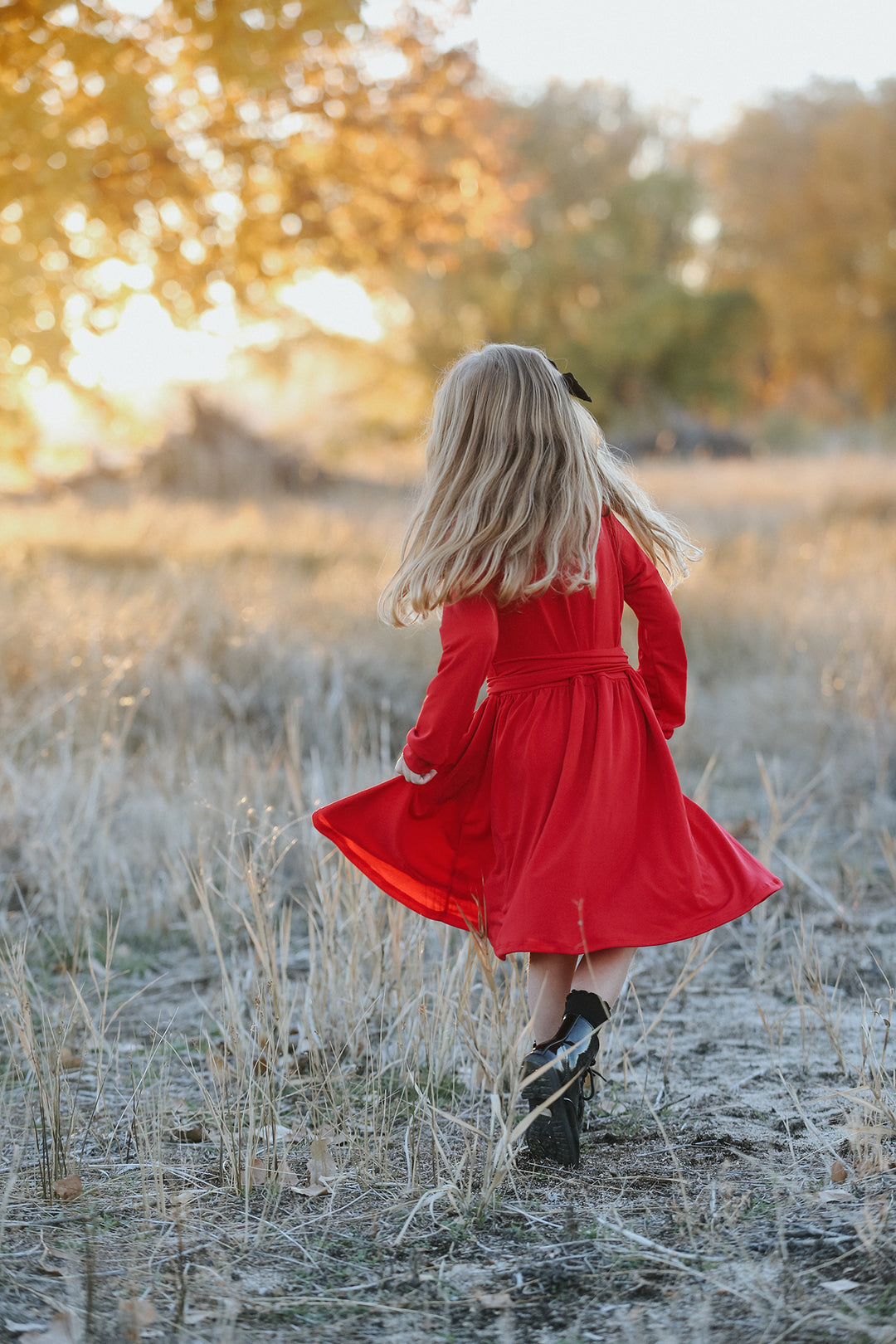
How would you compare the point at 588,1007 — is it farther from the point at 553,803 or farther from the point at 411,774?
the point at 411,774

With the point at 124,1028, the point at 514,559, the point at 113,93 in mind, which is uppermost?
the point at 113,93

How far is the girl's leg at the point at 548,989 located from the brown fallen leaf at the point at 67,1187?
873 mm

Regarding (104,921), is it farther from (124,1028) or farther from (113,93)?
(113,93)

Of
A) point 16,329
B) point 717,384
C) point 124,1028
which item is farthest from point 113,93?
point 717,384

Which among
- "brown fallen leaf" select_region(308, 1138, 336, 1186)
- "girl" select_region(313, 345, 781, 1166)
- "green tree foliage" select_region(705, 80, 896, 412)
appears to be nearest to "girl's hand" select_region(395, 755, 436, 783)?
"girl" select_region(313, 345, 781, 1166)

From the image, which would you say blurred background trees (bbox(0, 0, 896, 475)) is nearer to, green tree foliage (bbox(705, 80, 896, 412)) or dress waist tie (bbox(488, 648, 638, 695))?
dress waist tie (bbox(488, 648, 638, 695))

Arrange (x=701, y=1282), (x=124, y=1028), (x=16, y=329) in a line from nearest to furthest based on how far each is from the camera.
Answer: (x=701, y=1282)
(x=124, y=1028)
(x=16, y=329)

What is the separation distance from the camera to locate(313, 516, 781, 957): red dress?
223 cm

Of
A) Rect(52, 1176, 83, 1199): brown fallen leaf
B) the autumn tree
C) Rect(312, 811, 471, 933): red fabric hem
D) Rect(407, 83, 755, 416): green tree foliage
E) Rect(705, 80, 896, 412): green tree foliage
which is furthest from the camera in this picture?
Rect(407, 83, 755, 416): green tree foliage

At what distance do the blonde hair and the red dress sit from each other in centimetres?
7

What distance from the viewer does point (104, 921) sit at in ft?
11.8

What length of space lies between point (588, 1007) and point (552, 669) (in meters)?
0.65

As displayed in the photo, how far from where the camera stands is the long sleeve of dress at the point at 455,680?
223 cm

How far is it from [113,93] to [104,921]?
12.7 feet
